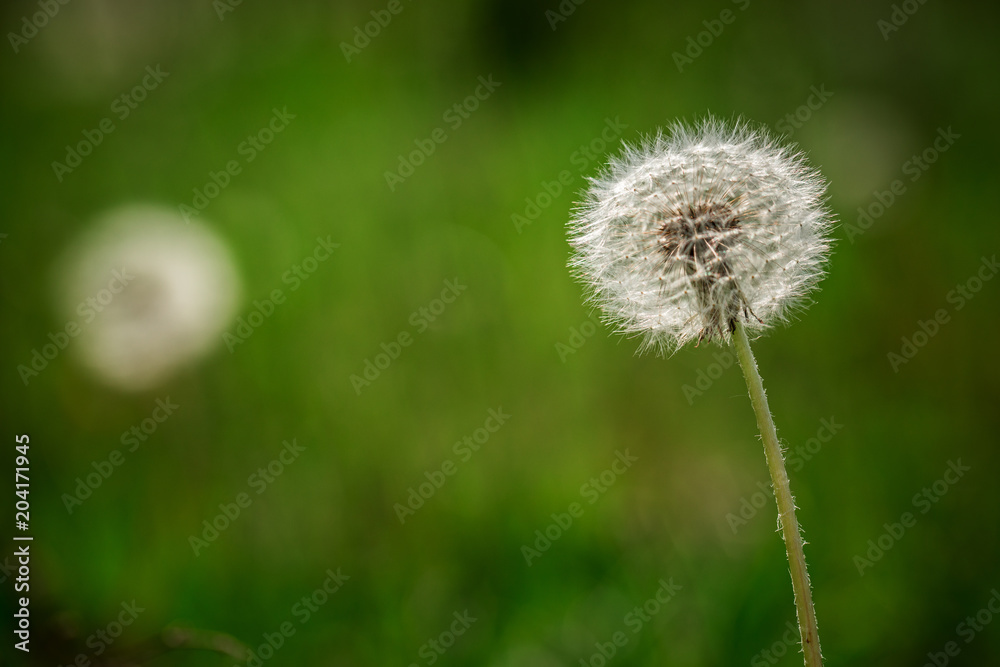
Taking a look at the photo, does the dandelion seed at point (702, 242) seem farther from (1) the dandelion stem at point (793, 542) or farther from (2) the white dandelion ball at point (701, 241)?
(1) the dandelion stem at point (793, 542)

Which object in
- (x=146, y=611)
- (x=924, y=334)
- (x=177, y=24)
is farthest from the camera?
(x=177, y=24)

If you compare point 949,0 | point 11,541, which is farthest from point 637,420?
point 949,0

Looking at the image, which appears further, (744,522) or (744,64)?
(744,64)

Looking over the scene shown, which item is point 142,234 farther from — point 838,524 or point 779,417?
point 838,524

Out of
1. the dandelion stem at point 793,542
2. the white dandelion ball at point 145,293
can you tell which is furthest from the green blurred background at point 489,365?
the dandelion stem at point 793,542

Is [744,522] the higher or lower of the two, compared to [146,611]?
higher

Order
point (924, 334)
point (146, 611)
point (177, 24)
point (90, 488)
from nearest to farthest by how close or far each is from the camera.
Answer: point (146, 611) → point (90, 488) → point (924, 334) → point (177, 24)

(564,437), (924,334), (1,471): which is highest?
(924,334)
